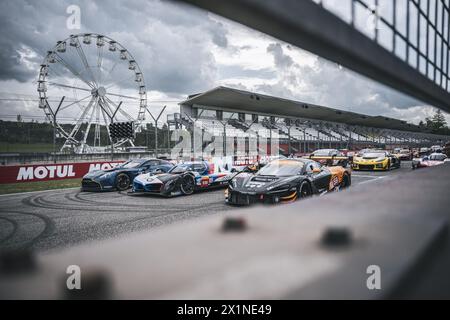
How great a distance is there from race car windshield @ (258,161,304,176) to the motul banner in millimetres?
Answer: 9716

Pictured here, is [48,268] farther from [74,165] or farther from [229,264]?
[74,165]

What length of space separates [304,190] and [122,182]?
19.5 feet

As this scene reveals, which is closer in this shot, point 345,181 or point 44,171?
point 345,181

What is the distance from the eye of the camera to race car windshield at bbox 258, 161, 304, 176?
652 centimetres

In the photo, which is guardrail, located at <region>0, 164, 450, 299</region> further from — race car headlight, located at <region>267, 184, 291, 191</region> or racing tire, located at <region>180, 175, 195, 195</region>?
racing tire, located at <region>180, 175, 195, 195</region>

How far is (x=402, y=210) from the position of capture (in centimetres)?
181

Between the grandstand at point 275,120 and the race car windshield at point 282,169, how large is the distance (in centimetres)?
1208

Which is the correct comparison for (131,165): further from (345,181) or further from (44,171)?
(345,181)

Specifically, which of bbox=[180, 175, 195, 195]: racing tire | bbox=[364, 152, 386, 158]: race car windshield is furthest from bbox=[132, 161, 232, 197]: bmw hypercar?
bbox=[364, 152, 386, 158]: race car windshield

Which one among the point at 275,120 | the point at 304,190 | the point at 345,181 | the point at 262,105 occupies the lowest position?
the point at 345,181

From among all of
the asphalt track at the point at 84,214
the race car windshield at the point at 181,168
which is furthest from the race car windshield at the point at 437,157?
the race car windshield at the point at 181,168

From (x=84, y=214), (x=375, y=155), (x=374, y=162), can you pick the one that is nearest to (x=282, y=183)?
(x=84, y=214)

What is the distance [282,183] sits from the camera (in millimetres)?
5949
